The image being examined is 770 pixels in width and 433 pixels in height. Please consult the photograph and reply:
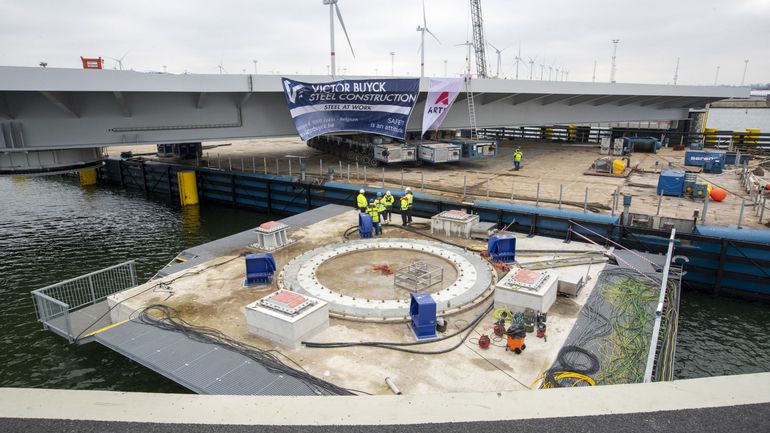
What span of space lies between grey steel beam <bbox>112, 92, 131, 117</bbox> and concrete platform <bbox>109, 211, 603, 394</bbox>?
1416 cm

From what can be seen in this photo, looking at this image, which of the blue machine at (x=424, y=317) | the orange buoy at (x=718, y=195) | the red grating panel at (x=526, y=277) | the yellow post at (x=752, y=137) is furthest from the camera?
the yellow post at (x=752, y=137)

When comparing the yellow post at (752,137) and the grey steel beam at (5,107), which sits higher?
the grey steel beam at (5,107)

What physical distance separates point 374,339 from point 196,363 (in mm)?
4562

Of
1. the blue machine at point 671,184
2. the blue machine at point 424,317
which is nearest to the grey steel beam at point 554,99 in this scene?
the blue machine at point 671,184

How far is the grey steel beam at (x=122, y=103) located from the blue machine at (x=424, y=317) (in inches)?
892

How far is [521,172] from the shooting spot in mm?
37312

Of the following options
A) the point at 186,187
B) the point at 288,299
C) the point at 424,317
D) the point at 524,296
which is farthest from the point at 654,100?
the point at 288,299

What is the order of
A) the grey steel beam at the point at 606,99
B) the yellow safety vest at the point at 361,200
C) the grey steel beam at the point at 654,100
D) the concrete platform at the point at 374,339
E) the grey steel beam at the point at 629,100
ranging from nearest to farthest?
the concrete platform at the point at 374,339, the yellow safety vest at the point at 361,200, the grey steel beam at the point at 606,99, the grey steel beam at the point at 629,100, the grey steel beam at the point at 654,100

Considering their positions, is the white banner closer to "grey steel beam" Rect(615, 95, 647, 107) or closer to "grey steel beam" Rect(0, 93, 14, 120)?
"grey steel beam" Rect(0, 93, 14, 120)

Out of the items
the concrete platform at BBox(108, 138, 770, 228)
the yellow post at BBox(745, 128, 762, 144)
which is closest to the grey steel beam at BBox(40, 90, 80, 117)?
the concrete platform at BBox(108, 138, 770, 228)

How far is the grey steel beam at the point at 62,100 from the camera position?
24250 millimetres

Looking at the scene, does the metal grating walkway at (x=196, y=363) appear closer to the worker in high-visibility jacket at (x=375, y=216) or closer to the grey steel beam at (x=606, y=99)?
the worker in high-visibility jacket at (x=375, y=216)

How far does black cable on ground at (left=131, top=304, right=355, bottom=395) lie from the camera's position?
10.6 meters

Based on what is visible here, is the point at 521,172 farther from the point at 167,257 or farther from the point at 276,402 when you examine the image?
the point at 276,402
